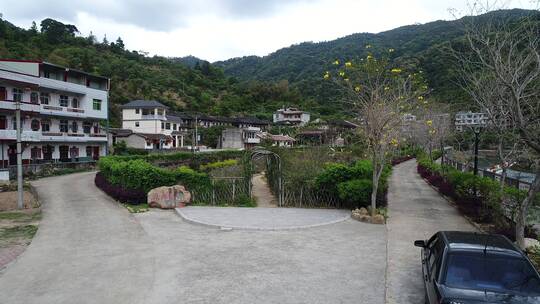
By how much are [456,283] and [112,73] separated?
86.8 meters

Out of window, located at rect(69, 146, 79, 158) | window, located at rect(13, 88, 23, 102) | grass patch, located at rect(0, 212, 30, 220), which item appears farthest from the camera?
window, located at rect(69, 146, 79, 158)

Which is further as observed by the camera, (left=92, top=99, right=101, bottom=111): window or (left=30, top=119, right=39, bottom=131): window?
(left=92, top=99, right=101, bottom=111): window

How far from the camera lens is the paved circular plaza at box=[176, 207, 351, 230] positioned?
1321cm

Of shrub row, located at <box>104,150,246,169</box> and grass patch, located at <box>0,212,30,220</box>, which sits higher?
shrub row, located at <box>104,150,246,169</box>

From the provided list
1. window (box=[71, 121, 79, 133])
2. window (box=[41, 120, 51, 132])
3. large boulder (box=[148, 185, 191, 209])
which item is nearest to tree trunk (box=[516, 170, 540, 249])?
large boulder (box=[148, 185, 191, 209])

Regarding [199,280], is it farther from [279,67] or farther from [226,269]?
[279,67]

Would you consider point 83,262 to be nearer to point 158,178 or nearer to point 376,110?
point 158,178

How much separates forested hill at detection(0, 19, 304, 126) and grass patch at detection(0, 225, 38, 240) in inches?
2169

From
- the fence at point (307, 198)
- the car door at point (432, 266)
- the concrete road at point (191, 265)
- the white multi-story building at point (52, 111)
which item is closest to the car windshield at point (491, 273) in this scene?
the car door at point (432, 266)

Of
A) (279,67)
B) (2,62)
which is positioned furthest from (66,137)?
(279,67)

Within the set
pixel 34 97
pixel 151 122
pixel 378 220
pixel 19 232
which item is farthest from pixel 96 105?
pixel 378 220

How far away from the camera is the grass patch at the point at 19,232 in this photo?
39.4ft

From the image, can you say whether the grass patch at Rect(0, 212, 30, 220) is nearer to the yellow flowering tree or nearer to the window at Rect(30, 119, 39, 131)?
the yellow flowering tree

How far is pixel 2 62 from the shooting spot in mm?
30562
